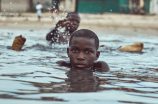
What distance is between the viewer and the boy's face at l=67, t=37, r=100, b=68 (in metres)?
4.96

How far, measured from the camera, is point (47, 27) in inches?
832

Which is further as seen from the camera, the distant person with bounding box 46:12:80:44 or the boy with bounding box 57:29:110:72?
the distant person with bounding box 46:12:80:44

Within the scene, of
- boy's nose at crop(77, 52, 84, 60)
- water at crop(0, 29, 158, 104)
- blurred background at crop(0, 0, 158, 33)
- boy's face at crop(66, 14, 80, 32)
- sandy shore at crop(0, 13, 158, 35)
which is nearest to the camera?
water at crop(0, 29, 158, 104)

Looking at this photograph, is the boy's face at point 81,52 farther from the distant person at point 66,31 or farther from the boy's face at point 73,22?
the boy's face at point 73,22

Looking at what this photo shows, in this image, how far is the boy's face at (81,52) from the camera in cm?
496

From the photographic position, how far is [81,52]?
196 inches

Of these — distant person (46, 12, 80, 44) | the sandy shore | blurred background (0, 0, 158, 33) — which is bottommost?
the sandy shore

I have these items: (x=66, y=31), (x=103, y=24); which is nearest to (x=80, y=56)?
(x=66, y=31)

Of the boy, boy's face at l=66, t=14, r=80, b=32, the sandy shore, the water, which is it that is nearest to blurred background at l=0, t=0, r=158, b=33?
the sandy shore

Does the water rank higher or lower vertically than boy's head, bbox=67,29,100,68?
lower

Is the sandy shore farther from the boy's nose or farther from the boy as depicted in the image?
the boy's nose

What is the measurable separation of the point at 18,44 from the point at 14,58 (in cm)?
126

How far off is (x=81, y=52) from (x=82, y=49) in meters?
0.04

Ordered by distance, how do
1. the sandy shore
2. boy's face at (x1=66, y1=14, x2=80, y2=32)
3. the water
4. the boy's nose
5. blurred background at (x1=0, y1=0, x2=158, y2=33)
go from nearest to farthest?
the water
the boy's nose
boy's face at (x1=66, y1=14, x2=80, y2=32)
the sandy shore
blurred background at (x1=0, y1=0, x2=158, y2=33)
